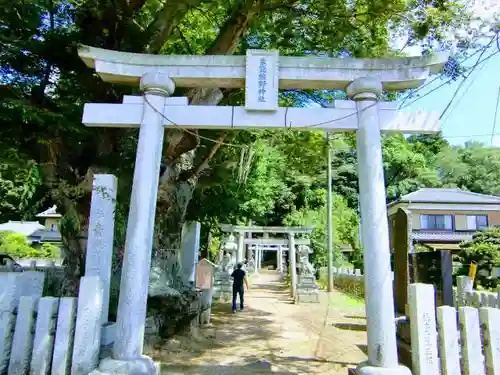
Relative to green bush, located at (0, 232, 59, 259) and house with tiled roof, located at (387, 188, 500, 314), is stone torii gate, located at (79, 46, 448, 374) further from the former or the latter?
house with tiled roof, located at (387, 188, 500, 314)

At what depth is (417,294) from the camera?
4277mm

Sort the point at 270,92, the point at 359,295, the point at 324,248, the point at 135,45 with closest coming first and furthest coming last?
the point at 270,92
the point at 135,45
the point at 359,295
the point at 324,248

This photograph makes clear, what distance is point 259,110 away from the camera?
16.9ft

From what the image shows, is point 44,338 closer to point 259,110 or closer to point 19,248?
point 259,110

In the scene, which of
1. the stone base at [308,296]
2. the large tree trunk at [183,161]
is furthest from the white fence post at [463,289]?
the stone base at [308,296]

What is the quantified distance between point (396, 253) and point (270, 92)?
14.8 ft

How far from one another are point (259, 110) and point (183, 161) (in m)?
4.35

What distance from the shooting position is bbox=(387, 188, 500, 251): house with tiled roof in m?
29.3

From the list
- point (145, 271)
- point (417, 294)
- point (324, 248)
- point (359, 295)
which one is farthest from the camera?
point (324, 248)

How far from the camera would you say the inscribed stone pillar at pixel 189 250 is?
1270 centimetres

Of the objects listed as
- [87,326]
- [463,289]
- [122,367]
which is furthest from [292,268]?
[87,326]

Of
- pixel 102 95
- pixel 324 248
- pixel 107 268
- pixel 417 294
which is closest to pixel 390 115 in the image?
pixel 417 294

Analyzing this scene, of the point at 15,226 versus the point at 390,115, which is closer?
the point at 390,115

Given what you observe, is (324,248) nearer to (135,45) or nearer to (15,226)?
(135,45)
